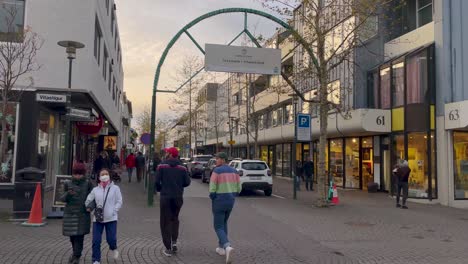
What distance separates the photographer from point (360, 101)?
22.3 m

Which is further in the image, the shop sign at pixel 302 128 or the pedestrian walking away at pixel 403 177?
the shop sign at pixel 302 128

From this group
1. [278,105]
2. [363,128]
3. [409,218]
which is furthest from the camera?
[278,105]

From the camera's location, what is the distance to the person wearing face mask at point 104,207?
671 centimetres

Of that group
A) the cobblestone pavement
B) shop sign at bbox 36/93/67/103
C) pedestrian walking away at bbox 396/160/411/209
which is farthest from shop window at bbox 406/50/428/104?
shop sign at bbox 36/93/67/103

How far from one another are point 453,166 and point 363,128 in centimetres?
445

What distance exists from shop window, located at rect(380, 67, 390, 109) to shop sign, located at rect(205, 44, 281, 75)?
22.9 ft

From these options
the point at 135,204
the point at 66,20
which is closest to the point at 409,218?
the point at 135,204

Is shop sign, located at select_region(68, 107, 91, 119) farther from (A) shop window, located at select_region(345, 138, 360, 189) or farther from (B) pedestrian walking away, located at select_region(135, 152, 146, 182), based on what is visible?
(A) shop window, located at select_region(345, 138, 360, 189)

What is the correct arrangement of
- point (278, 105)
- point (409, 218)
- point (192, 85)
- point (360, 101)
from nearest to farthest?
1. point (409, 218)
2. point (360, 101)
3. point (278, 105)
4. point (192, 85)

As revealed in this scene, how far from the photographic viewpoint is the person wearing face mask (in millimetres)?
6715

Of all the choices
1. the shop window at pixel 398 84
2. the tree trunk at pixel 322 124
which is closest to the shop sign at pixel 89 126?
the tree trunk at pixel 322 124

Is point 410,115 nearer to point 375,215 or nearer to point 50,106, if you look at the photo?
point 375,215

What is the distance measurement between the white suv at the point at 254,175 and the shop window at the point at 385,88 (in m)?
6.40

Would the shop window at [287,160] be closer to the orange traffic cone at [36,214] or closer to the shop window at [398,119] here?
the shop window at [398,119]
